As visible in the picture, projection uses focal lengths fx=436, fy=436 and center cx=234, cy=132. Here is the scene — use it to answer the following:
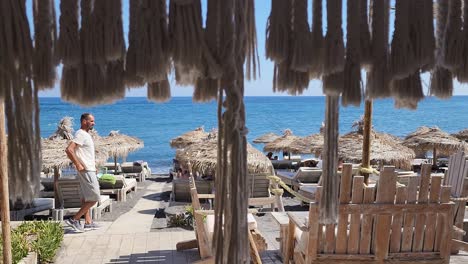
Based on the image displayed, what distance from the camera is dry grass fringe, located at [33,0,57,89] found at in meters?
1.04

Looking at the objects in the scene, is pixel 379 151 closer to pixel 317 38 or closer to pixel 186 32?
pixel 317 38

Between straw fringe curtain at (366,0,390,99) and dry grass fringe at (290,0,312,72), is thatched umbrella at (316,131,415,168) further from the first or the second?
dry grass fringe at (290,0,312,72)

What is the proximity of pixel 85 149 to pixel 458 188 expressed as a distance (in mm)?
4397

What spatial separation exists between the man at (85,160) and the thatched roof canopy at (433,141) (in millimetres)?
10008

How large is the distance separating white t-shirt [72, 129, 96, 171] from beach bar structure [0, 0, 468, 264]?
444 cm

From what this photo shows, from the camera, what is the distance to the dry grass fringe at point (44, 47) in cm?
104

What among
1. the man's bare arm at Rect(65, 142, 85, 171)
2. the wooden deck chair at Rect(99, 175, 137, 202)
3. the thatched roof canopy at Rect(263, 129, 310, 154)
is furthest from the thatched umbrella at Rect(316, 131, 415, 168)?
the man's bare arm at Rect(65, 142, 85, 171)

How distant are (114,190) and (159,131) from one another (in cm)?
3762

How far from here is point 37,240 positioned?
4.39 metres

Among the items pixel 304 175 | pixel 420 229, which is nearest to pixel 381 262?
pixel 420 229

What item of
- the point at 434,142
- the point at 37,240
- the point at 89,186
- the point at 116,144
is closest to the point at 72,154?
the point at 89,186

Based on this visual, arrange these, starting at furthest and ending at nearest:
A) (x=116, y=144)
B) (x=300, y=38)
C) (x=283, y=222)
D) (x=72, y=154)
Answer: (x=116, y=144)
(x=72, y=154)
(x=283, y=222)
(x=300, y=38)

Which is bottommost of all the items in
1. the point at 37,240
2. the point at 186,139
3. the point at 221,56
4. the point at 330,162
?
the point at 37,240

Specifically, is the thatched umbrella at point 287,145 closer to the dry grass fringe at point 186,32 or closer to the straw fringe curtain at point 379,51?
the straw fringe curtain at point 379,51
